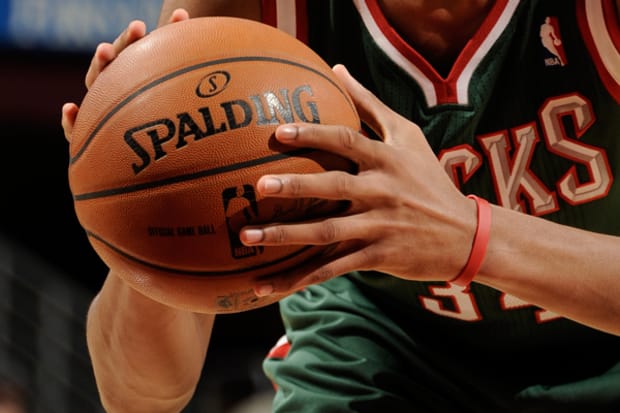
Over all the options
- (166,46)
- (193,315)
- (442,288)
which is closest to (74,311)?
(193,315)

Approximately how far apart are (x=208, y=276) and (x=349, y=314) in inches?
32.9

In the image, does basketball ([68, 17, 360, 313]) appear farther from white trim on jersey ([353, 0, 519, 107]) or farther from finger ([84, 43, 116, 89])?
white trim on jersey ([353, 0, 519, 107])

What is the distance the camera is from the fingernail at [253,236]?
1.26 m

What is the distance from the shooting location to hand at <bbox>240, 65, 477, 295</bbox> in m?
1.26

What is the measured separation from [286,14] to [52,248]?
4.86 metres

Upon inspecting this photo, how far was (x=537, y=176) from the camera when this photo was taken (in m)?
1.84

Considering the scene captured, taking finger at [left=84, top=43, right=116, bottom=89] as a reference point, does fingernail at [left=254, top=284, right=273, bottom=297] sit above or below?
below

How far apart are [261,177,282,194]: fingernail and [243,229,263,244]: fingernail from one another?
62 millimetres

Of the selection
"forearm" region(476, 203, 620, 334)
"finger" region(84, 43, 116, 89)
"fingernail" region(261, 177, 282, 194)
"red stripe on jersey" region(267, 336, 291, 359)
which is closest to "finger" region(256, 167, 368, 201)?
"fingernail" region(261, 177, 282, 194)

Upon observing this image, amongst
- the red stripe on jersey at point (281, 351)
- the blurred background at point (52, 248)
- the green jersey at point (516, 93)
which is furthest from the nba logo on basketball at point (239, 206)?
the blurred background at point (52, 248)

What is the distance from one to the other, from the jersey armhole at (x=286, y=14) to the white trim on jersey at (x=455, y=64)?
13cm

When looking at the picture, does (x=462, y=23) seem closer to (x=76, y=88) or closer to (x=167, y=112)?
(x=167, y=112)

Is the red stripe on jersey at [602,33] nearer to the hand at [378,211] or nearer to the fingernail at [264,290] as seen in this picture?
the hand at [378,211]

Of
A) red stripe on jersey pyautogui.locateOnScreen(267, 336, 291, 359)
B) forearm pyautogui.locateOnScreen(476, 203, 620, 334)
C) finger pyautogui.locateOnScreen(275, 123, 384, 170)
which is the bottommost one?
red stripe on jersey pyautogui.locateOnScreen(267, 336, 291, 359)
